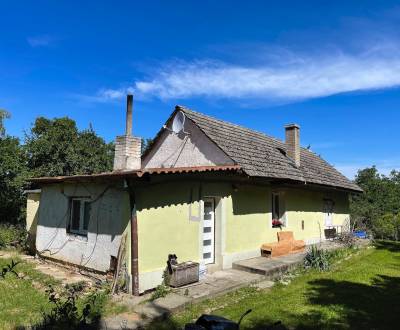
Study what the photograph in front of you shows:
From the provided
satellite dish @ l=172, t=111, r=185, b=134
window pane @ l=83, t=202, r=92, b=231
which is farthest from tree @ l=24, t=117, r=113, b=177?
window pane @ l=83, t=202, r=92, b=231

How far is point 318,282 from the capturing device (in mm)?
10680

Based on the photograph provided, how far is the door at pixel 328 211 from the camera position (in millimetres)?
19547

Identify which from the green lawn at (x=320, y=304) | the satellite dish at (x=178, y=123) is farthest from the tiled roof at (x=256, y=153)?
the green lawn at (x=320, y=304)

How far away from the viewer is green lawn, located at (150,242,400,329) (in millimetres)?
7344

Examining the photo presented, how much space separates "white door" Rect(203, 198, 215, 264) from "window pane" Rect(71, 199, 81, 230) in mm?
3867

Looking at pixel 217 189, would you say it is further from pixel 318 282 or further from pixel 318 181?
pixel 318 181

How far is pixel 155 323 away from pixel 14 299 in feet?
10.9

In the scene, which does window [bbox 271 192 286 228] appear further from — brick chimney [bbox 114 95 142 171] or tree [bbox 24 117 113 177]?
tree [bbox 24 117 113 177]

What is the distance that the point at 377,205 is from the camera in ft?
116

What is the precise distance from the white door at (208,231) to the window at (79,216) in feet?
11.5

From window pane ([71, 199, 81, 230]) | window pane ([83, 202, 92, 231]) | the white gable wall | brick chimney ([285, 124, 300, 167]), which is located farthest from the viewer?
brick chimney ([285, 124, 300, 167])

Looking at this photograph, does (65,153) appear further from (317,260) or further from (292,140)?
(317,260)

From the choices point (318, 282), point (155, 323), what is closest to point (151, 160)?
Answer: point (318, 282)

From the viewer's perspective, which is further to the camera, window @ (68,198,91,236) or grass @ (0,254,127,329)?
window @ (68,198,91,236)
